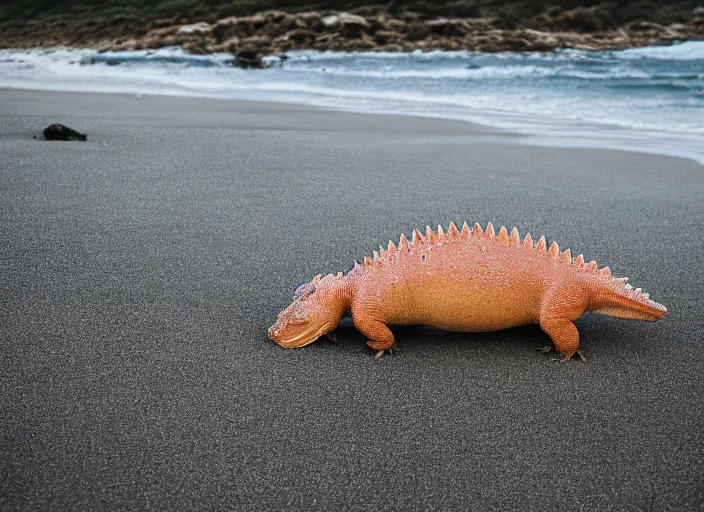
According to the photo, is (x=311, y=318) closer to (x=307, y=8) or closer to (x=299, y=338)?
(x=299, y=338)

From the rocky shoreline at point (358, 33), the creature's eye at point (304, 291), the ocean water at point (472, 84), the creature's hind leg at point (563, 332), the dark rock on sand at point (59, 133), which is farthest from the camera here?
the rocky shoreline at point (358, 33)

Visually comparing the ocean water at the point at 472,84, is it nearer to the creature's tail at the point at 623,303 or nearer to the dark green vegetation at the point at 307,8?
the creature's tail at the point at 623,303

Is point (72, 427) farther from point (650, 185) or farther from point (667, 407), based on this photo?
point (650, 185)

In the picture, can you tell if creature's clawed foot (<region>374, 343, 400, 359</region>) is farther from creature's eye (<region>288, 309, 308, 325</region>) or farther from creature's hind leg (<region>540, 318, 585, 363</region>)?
creature's hind leg (<region>540, 318, 585, 363</region>)

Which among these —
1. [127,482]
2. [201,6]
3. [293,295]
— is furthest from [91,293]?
[201,6]

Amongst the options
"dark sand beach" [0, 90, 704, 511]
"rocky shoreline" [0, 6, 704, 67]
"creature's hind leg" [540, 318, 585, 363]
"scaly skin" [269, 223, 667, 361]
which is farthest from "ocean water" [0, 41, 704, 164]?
"creature's hind leg" [540, 318, 585, 363]

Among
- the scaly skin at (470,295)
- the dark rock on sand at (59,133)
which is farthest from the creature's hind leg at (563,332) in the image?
the dark rock on sand at (59,133)
